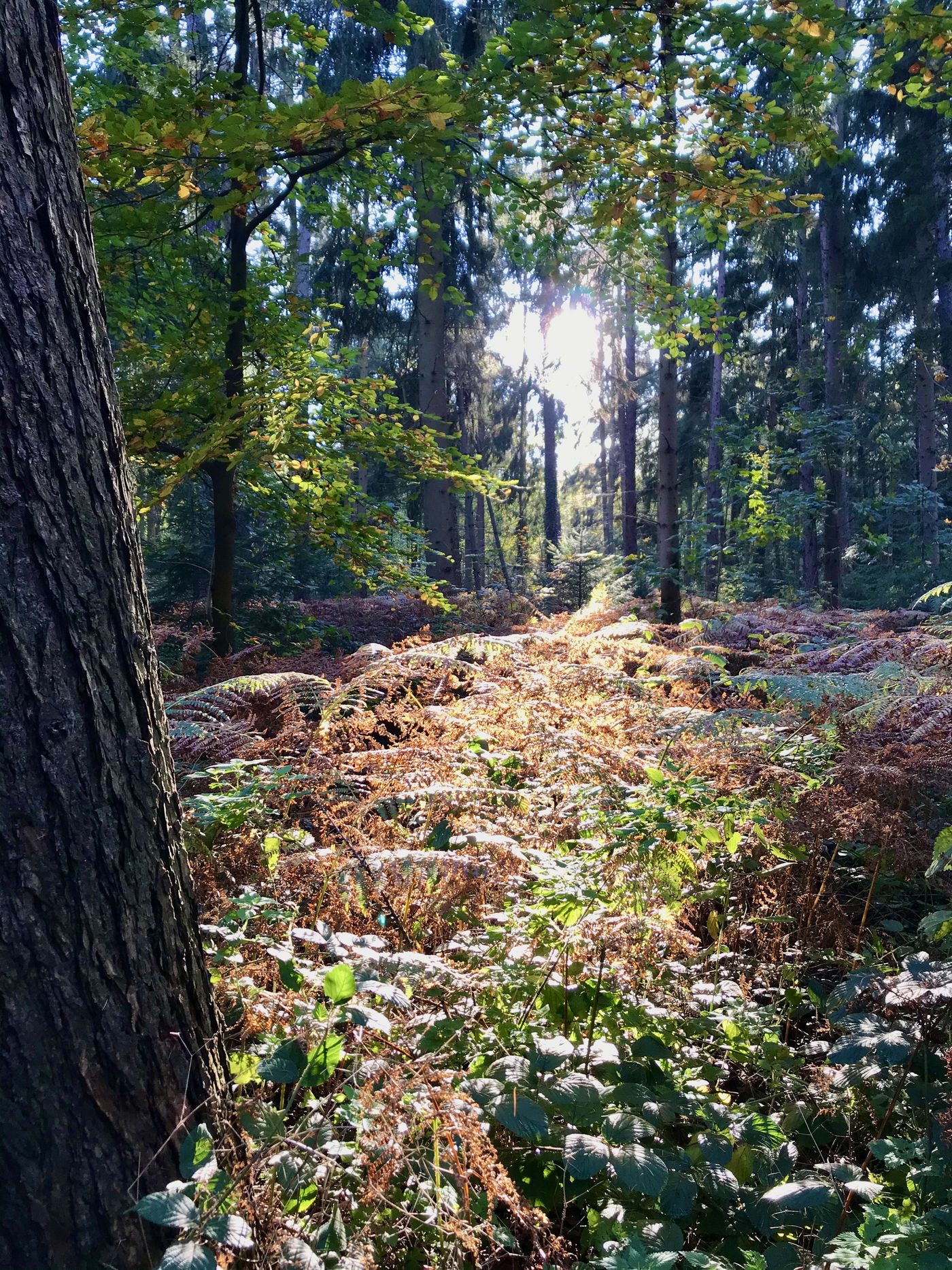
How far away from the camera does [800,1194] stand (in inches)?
66.3

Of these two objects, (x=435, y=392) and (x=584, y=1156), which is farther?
(x=435, y=392)

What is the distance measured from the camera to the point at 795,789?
289 cm

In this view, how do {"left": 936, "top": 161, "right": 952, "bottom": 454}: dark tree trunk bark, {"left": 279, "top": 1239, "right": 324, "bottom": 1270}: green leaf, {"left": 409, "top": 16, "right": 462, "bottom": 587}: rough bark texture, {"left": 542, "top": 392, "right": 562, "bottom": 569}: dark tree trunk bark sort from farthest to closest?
{"left": 542, "top": 392, "right": 562, "bottom": 569}: dark tree trunk bark → {"left": 936, "top": 161, "right": 952, "bottom": 454}: dark tree trunk bark → {"left": 409, "top": 16, "right": 462, "bottom": 587}: rough bark texture → {"left": 279, "top": 1239, "right": 324, "bottom": 1270}: green leaf

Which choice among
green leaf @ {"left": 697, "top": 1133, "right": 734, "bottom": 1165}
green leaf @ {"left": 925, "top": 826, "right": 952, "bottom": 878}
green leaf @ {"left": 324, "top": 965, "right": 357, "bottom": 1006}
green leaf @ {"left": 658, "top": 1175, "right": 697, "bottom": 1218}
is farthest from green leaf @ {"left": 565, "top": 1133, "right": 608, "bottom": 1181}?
green leaf @ {"left": 925, "top": 826, "right": 952, "bottom": 878}

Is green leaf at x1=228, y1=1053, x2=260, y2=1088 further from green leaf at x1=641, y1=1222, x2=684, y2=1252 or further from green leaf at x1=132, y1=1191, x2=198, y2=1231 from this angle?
green leaf at x1=641, y1=1222, x2=684, y2=1252

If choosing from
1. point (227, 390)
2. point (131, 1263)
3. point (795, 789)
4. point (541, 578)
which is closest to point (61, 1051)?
point (131, 1263)

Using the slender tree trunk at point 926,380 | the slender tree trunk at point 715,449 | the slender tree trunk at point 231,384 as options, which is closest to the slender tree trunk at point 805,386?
the slender tree trunk at point 715,449

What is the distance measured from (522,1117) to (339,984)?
1.55 ft

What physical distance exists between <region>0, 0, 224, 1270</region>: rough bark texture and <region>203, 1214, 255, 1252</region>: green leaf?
0.27 m

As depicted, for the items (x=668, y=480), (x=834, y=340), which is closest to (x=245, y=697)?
(x=668, y=480)

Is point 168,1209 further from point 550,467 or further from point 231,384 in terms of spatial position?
point 550,467

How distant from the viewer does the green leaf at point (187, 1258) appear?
3.72ft

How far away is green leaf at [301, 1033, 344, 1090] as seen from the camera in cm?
141

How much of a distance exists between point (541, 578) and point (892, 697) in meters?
19.2
